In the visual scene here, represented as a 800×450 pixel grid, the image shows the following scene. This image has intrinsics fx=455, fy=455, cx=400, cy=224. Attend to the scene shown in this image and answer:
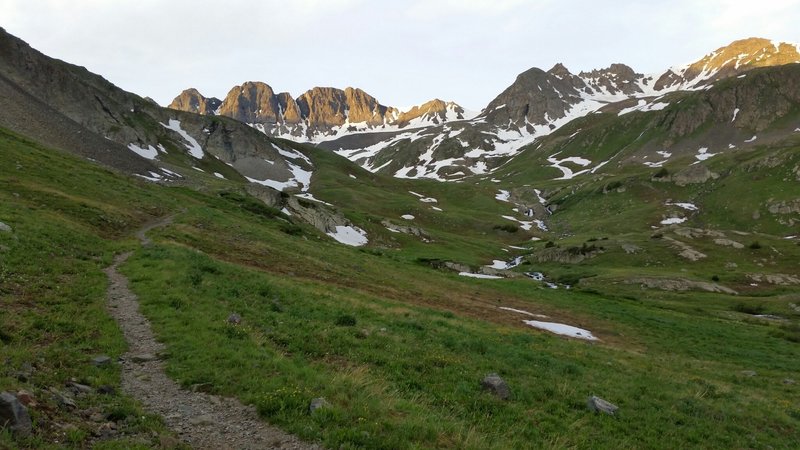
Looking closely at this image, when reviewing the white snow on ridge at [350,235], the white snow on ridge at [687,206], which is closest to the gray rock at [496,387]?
the white snow on ridge at [350,235]

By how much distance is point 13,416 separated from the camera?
26.6 ft

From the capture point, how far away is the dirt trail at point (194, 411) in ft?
31.6

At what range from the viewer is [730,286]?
74125mm

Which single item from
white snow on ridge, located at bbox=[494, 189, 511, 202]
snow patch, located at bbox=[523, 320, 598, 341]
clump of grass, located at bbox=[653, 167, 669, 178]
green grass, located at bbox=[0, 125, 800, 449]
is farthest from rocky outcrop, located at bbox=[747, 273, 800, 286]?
white snow on ridge, located at bbox=[494, 189, 511, 202]

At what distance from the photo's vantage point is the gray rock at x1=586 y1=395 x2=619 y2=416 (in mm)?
16750

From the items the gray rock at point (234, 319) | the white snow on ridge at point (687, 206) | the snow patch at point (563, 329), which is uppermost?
the white snow on ridge at point (687, 206)

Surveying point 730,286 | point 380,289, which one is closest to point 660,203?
point 730,286

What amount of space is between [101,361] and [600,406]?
16490mm

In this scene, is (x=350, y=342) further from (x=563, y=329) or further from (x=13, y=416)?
(x=563, y=329)

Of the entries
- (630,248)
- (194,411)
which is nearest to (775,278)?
(630,248)

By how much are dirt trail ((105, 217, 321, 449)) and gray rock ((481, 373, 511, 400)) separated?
8314 millimetres

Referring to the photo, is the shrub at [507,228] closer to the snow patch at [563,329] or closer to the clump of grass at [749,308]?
the clump of grass at [749,308]

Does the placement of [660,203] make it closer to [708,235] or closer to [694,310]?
[708,235]

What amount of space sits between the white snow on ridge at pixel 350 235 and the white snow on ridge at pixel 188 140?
83.8 m
